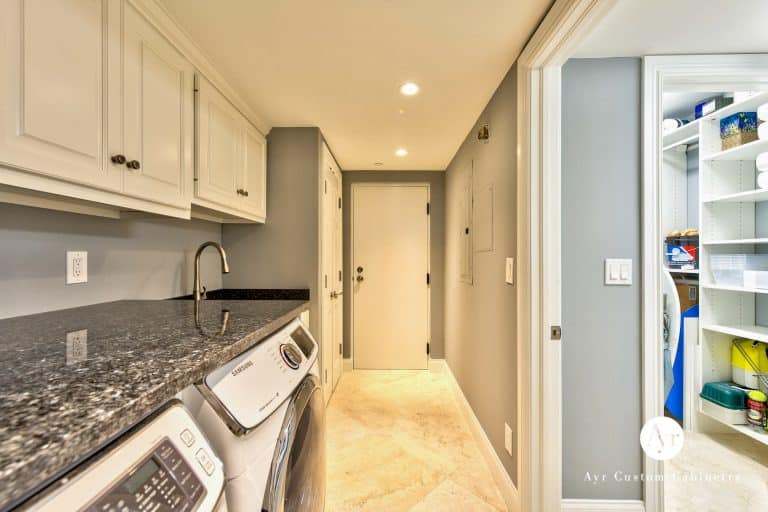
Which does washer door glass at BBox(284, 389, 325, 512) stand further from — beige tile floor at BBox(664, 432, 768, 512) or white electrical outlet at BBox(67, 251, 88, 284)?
beige tile floor at BBox(664, 432, 768, 512)

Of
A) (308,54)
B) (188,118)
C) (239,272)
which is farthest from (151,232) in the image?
(308,54)

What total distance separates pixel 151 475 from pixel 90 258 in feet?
4.25

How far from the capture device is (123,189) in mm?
1100

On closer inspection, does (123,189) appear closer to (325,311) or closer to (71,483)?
(71,483)

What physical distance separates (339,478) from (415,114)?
2.30 metres

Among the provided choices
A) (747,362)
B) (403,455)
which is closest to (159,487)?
(403,455)

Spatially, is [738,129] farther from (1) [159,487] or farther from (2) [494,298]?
(1) [159,487]

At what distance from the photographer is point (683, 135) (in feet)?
7.65

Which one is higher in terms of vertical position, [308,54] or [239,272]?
[308,54]

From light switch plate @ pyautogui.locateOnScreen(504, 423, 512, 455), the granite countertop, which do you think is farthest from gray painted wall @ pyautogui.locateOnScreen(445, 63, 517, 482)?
the granite countertop

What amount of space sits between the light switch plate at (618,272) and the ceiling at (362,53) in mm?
1083

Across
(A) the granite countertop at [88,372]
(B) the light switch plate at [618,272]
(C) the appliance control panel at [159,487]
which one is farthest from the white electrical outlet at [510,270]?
(C) the appliance control panel at [159,487]

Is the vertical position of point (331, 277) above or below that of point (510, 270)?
below

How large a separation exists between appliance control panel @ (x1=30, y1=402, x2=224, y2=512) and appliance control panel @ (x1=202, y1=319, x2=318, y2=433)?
0.37 ft
